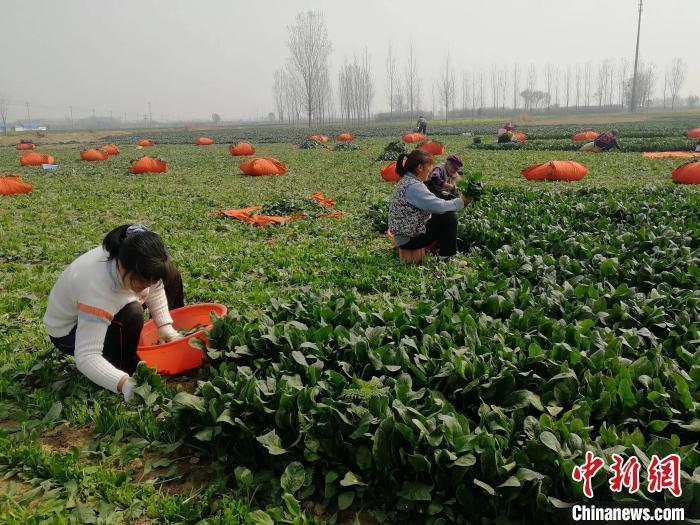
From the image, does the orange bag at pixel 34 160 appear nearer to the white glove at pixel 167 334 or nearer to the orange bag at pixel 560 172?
the orange bag at pixel 560 172

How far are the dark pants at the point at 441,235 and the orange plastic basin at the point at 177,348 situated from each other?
3.02 metres

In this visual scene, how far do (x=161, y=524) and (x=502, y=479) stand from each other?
5.56 ft

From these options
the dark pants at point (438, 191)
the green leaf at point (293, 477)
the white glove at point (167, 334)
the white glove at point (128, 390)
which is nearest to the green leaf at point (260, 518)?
the green leaf at point (293, 477)

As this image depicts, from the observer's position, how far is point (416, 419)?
8.57 ft

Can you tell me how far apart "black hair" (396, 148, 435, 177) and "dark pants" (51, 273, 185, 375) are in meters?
3.66

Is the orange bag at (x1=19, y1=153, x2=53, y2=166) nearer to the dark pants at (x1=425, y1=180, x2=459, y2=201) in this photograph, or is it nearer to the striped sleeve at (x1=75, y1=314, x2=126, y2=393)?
the dark pants at (x1=425, y1=180, x2=459, y2=201)

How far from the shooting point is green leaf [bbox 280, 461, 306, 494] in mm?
2564

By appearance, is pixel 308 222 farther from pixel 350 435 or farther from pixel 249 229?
pixel 350 435

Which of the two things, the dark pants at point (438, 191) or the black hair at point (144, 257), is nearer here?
the black hair at point (144, 257)

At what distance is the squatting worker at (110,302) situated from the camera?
9.36 ft

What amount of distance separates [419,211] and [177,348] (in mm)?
3583

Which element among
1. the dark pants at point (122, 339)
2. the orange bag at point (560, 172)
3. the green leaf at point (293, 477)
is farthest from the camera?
the orange bag at point (560, 172)

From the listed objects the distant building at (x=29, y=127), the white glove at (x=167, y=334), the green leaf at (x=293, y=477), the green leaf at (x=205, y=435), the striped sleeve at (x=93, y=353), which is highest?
the distant building at (x=29, y=127)

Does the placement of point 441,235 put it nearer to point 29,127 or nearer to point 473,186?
point 473,186
